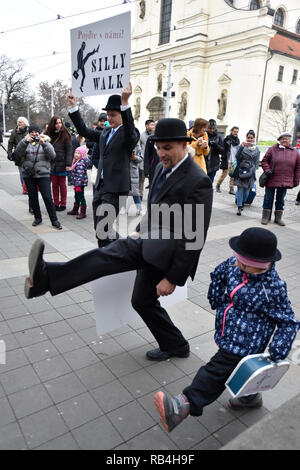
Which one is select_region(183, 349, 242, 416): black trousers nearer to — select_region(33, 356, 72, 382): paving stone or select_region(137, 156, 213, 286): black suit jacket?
select_region(137, 156, 213, 286): black suit jacket

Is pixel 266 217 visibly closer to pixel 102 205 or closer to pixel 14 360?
pixel 102 205

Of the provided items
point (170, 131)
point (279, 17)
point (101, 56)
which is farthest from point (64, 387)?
point (279, 17)

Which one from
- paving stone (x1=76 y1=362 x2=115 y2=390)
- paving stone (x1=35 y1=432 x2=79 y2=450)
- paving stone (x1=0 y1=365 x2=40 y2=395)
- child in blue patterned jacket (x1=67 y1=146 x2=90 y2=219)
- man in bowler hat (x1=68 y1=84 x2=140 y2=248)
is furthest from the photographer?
child in blue patterned jacket (x1=67 y1=146 x2=90 y2=219)

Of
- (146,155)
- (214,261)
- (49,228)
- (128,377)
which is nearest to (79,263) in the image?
(128,377)

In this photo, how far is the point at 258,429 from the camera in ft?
5.99

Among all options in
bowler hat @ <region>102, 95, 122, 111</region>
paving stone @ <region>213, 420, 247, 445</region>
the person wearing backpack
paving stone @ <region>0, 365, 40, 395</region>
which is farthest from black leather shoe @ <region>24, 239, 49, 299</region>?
the person wearing backpack

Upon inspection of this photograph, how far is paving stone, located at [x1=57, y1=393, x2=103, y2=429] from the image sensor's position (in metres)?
2.29

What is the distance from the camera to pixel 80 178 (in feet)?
24.2

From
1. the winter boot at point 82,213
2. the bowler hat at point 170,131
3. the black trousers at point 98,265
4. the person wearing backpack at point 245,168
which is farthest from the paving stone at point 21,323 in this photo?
the person wearing backpack at point 245,168

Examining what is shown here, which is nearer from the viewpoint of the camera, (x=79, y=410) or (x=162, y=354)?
(x=79, y=410)

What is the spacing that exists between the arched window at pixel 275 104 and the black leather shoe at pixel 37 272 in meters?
44.2

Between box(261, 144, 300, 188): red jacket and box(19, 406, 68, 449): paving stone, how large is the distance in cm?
648

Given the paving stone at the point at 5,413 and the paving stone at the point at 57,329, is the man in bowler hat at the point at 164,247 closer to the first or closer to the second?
the paving stone at the point at 5,413

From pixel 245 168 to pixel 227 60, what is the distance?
1471 inches
